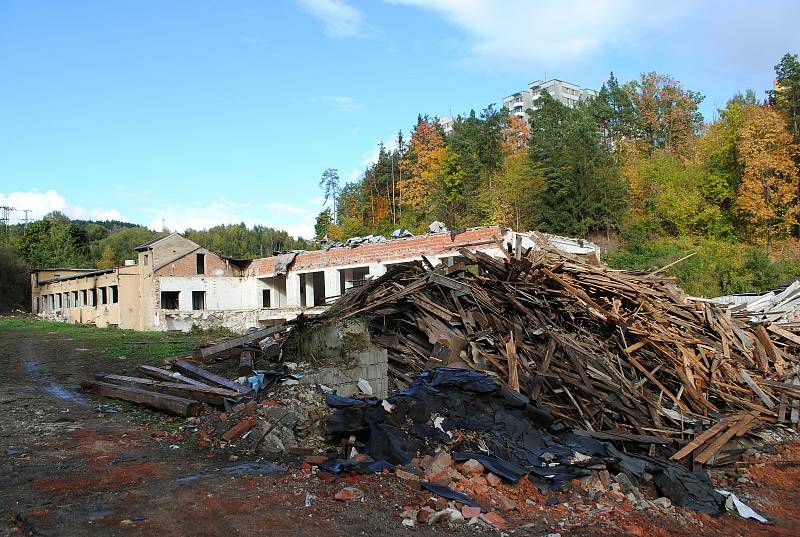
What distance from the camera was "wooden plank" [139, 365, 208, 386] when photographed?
8.46 metres

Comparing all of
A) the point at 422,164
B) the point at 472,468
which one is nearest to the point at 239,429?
the point at 472,468

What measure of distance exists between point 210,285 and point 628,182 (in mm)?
→ 29799

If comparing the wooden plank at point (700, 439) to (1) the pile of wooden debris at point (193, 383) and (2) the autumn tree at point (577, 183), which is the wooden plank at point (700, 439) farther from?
(2) the autumn tree at point (577, 183)

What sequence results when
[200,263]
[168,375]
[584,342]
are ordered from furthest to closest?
1. [200,263]
2. [168,375]
3. [584,342]

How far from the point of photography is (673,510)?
17.9 feet

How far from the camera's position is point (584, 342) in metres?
8.88

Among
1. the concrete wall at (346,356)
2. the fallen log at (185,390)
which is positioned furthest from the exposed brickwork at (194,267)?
the concrete wall at (346,356)

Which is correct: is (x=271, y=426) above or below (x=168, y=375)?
below

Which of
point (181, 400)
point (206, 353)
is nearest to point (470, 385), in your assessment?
point (181, 400)

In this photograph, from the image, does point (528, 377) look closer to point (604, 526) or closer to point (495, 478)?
point (495, 478)

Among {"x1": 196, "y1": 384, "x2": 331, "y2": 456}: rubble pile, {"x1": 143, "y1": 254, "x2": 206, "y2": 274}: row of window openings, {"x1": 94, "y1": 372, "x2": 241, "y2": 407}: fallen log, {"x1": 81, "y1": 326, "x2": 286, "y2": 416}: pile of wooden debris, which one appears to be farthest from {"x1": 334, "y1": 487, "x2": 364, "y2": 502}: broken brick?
{"x1": 143, "y1": 254, "x2": 206, "y2": 274}: row of window openings

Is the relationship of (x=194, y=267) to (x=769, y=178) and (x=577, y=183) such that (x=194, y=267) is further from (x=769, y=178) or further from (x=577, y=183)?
(x=769, y=178)

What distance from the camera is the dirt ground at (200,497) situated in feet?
13.9

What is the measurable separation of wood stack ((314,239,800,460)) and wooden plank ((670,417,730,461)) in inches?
2.6
